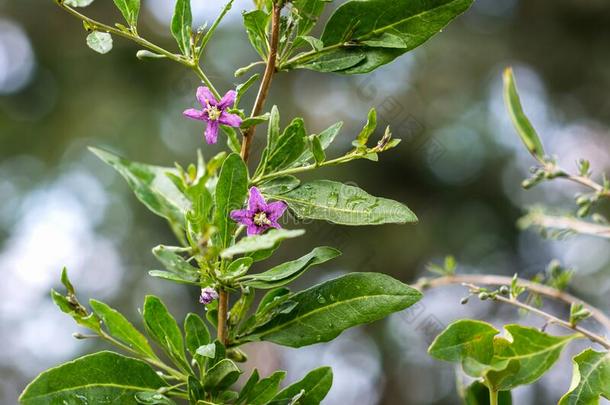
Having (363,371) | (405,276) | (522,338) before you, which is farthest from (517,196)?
(522,338)

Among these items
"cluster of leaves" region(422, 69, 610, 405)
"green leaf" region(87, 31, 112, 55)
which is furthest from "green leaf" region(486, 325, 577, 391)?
"green leaf" region(87, 31, 112, 55)

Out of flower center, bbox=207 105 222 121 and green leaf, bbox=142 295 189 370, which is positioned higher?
flower center, bbox=207 105 222 121

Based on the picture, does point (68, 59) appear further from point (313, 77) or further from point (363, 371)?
point (363, 371)

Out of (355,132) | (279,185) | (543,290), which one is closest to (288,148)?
(279,185)

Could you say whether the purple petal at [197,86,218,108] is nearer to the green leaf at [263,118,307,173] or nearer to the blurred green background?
the green leaf at [263,118,307,173]

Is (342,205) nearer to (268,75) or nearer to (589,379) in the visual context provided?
(268,75)
